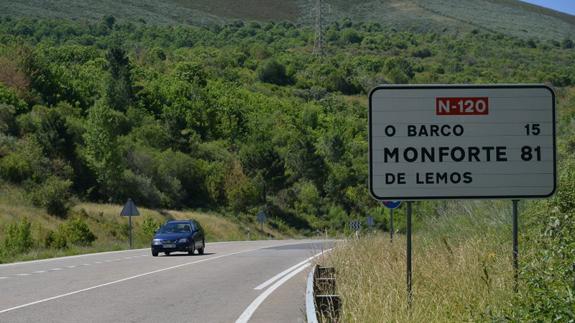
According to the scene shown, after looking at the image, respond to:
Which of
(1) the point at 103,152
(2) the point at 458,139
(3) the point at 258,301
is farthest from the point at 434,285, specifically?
(1) the point at 103,152

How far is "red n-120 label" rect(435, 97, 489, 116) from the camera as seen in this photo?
887 cm

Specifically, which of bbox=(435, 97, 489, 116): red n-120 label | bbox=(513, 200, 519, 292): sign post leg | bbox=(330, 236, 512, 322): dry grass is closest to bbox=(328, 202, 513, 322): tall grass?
bbox=(330, 236, 512, 322): dry grass

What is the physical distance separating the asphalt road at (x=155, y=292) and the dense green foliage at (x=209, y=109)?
35472 millimetres

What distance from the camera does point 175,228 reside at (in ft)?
111

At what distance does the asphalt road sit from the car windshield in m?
6.69

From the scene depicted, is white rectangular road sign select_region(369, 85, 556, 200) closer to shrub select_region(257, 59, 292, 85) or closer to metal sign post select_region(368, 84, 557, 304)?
metal sign post select_region(368, 84, 557, 304)

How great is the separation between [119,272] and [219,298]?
7.24 meters

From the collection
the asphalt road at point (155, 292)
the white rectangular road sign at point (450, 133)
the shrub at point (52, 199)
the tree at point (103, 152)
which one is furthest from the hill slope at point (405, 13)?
the white rectangular road sign at point (450, 133)

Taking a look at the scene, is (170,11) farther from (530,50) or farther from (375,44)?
(530,50)

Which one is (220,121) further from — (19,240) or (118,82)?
(19,240)

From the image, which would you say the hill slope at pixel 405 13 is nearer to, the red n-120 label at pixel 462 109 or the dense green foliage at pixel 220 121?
the dense green foliage at pixel 220 121

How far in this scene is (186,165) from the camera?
271 feet

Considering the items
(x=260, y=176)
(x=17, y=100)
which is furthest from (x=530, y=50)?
(x=17, y=100)

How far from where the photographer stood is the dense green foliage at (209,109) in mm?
72375
